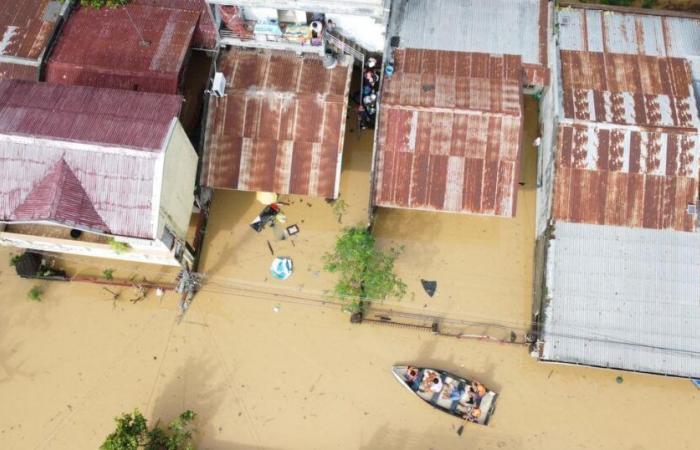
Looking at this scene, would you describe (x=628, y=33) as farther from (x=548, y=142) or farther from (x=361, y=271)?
(x=361, y=271)

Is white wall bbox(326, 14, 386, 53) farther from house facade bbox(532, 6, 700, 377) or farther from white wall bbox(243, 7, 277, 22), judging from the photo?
house facade bbox(532, 6, 700, 377)

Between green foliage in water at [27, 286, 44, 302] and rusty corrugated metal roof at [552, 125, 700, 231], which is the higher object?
rusty corrugated metal roof at [552, 125, 700, 231]

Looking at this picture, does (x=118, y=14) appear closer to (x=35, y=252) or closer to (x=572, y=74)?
(x=35, y=252)

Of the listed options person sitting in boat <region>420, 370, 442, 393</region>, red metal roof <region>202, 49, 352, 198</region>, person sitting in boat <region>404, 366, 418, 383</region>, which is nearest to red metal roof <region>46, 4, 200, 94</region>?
red metal roof <region>202, 49, 352, 198</region>

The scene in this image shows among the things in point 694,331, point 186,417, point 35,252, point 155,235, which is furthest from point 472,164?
point 35,252

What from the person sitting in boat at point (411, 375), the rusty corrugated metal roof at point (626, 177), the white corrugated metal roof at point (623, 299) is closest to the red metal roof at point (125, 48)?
the person sitting in boat at point (411, 375)

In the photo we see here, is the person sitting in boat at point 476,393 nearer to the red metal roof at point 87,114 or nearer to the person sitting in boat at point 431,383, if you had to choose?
the person sitting in boat at point 431,383
